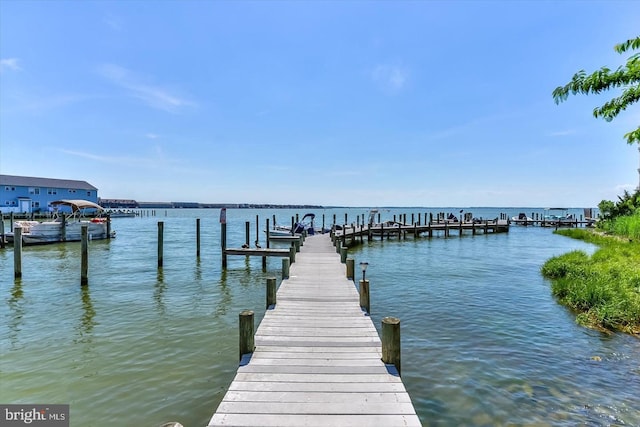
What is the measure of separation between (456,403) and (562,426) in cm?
155

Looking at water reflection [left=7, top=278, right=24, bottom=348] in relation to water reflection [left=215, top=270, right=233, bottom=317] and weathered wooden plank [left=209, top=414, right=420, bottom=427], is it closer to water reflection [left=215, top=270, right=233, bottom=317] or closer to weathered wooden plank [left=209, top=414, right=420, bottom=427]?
water reflection [left=215, top=270, right=233, bottom=317]

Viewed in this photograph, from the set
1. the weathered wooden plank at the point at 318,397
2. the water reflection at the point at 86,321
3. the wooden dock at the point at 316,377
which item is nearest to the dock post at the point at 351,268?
the wooden dock at the point at 316,377

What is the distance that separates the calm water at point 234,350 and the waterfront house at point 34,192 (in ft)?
186

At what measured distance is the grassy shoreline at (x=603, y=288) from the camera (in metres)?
9.98

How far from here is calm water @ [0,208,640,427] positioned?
6.03 meters

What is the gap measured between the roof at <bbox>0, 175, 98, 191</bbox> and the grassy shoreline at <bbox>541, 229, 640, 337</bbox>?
78215 millimetres

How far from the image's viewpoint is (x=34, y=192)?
6300 centimetres

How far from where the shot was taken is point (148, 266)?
20.6 meters

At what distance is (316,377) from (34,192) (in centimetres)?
7797

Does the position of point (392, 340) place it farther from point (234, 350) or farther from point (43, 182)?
point (43, 182)

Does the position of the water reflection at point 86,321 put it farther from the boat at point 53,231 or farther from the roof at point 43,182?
the roof at point 43,182

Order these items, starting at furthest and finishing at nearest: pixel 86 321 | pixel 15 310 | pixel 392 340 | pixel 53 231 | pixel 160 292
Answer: pixel 53 231, pixel 160 292, pixel 15 310, pixel 86 321, pixel 392 340

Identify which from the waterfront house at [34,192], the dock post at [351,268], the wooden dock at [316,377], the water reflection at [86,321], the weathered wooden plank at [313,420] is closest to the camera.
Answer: the weathered wooden plank at [313,420]

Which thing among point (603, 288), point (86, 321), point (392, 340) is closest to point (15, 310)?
point (86, 321)
